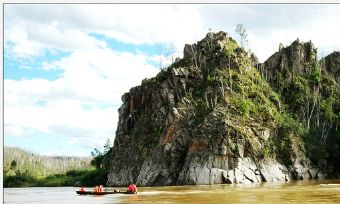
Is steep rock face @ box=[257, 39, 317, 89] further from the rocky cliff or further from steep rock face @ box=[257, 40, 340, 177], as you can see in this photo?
the rocky cliff

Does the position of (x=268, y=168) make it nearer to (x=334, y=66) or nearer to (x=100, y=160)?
(x=334, y=66)

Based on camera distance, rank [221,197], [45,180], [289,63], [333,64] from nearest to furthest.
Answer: [221,197]
[289,63]
[333,64]
[45,180]

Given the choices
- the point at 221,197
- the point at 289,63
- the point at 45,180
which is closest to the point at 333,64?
the point at 289,63

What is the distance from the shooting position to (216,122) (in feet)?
331

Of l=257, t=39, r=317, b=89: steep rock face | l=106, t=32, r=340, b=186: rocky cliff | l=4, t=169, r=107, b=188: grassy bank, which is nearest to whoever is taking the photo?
l=106, t=32, r=340, b=186: rocky cliff

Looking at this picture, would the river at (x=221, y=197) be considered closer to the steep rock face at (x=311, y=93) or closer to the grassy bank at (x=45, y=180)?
the steep rock face at (x=311, y=93)

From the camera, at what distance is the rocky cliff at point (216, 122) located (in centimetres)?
9688

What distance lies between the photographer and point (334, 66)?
435 feet

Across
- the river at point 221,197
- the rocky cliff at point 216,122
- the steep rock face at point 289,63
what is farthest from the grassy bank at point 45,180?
the river at point 221,197

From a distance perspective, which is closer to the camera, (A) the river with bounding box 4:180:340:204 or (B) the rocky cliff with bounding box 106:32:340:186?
(A) the river with bounding box 4:180:340:204

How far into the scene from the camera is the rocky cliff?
96.9m

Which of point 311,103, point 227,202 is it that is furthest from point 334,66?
point 227,202

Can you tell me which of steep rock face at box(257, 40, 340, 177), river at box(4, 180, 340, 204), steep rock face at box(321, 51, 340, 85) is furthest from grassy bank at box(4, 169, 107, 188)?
river at box(4, 180, 340, 204)

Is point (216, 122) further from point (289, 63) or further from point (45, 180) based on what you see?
point (45, 180)
